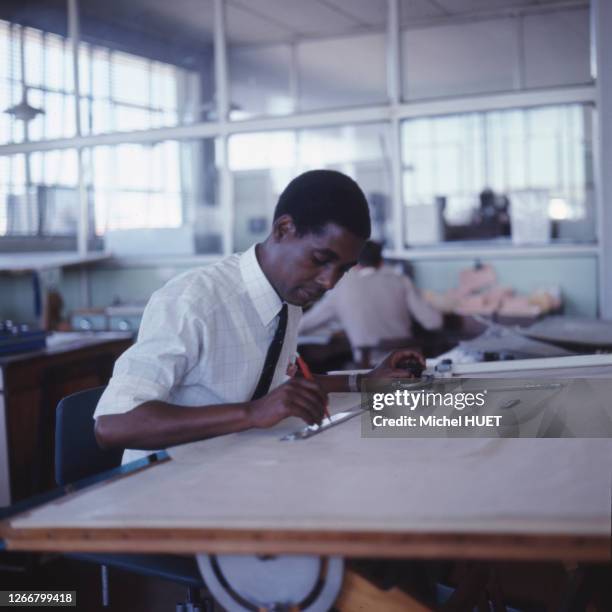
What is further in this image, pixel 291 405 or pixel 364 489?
pixel 291 405

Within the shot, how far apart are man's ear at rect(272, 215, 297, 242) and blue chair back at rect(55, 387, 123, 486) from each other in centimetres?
68

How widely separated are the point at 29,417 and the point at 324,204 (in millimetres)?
2282

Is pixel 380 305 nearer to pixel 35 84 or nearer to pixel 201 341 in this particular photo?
pixel 201 341

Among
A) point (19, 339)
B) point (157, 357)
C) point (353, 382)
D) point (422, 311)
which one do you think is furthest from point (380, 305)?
point (157, 357)

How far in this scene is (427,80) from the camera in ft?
34.5

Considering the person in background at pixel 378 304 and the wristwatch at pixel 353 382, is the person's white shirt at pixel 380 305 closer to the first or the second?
the person in background at pixel 378 304

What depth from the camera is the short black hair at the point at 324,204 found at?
1635mm

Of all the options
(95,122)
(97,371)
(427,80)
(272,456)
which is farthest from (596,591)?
(427,80)

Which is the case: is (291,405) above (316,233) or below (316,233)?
below

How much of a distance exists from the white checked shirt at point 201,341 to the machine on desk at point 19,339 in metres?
2.01

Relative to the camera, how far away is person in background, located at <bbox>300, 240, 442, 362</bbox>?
443cm

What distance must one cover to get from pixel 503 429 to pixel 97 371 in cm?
274

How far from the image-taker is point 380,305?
445 cm

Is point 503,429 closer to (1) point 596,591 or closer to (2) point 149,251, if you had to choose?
(1) point 596,591
